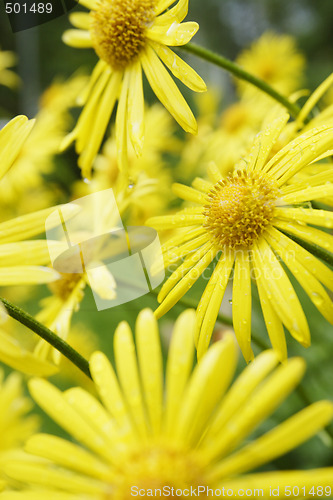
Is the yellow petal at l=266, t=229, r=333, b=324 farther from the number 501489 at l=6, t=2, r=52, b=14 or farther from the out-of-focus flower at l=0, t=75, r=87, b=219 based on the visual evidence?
the out-of-focus flower at l=0, t=75, r=87, b=219

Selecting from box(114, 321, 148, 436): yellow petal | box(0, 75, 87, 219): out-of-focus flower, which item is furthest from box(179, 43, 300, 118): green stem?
box(0, 75, 87, 219): out-of-focus flower

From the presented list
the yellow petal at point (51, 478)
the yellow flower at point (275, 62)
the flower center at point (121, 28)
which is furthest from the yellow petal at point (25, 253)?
the yellow flower at point (275, 62)

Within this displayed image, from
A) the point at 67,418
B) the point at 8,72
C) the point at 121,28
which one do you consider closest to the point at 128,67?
the point at 121,28

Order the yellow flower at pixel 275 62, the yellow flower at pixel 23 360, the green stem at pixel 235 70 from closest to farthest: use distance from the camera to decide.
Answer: the yellow flower at pixel 23 360 < the green stem at pixel 235 70 < the yellow flower at pixel 275 62

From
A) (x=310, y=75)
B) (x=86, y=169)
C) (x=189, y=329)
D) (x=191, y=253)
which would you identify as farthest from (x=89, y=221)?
(x=310, y=75)

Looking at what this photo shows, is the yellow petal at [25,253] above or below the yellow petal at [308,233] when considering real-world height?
above

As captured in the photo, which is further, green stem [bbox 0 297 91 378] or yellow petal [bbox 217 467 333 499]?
green stem [bbox 0 297 91 378]

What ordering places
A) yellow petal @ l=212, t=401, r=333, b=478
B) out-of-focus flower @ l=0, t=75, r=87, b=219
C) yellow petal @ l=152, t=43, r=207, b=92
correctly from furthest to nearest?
out-of-focus flower @ l=0, t=75, r=87, b=219 → yellow petal @ l=152, t=43, r=207, b=92 → yellow petal @ l=212, t=401, r=333, b=478

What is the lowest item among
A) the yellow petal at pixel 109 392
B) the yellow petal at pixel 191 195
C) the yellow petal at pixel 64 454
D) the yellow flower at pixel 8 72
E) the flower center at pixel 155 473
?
the flower center at pixel 155 473

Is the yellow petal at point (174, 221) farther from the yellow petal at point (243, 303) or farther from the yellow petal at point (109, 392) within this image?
the yellow petal at point (109, 392)
